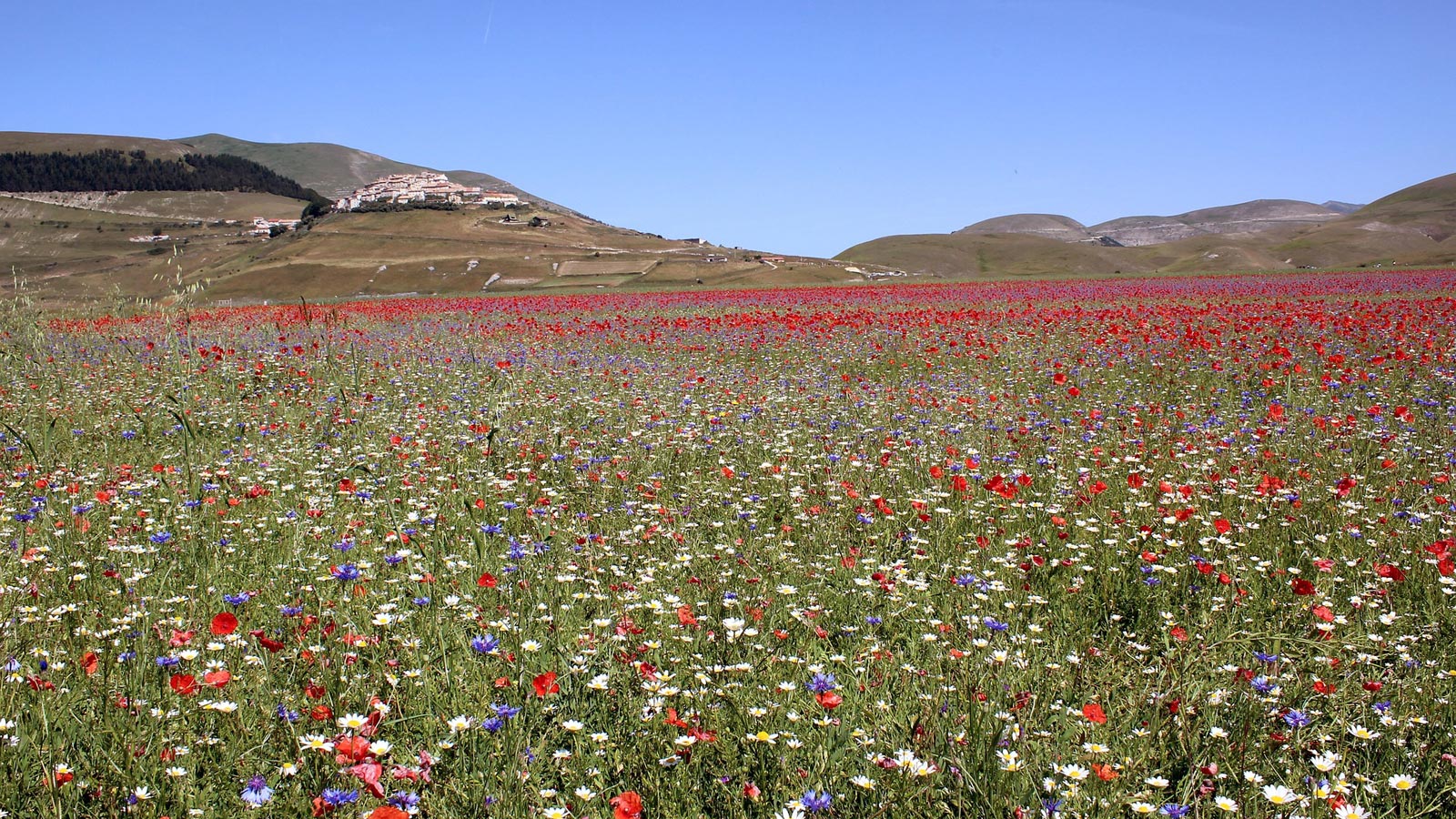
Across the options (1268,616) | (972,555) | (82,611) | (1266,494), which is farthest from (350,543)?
(1266,494)

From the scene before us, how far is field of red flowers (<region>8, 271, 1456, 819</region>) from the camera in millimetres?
2574

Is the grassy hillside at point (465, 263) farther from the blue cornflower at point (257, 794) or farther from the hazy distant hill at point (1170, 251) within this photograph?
the hazy distant hill at point (1170, 251)

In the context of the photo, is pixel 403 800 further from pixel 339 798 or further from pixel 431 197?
pixel 431 197

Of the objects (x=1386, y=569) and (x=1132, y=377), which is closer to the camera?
(x=1386, y=569)

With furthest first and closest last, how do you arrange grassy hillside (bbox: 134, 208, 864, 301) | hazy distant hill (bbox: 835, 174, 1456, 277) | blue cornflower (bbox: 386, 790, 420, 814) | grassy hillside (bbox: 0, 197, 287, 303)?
grassy hillside (bbox: 0, 197, 287, 303) < hazy distant hill (bbox: 835, 174, 1456, 277) < grassy hillside (bbox: 134, 208, 864, 301) < blue cornflower (bbox: 386, 790, 420, 814)

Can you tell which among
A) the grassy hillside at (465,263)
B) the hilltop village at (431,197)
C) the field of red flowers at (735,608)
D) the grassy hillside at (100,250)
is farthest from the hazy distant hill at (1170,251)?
the field of red flowers at (735,608)

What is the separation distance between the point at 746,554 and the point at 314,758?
245 cm

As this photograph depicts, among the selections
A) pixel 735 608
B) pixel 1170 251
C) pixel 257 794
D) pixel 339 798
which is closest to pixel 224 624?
pixel 257 794

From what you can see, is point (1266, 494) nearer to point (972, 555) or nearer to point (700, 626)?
point (972, 555)

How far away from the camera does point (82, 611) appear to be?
3.80m

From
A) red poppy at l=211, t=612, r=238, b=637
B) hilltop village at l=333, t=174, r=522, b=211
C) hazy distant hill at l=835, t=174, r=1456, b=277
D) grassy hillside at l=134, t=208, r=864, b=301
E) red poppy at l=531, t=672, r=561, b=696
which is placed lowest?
red poppy at l=531, t=672, r=561, b=696

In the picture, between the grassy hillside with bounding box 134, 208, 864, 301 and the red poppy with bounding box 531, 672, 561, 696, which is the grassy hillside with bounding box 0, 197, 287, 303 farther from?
the red poppy with bounding box 531, 672, 561, 696

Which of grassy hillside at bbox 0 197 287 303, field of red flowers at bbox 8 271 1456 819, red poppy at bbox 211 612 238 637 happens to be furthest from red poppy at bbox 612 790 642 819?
grassy hillside at bbox 0 197 287 303

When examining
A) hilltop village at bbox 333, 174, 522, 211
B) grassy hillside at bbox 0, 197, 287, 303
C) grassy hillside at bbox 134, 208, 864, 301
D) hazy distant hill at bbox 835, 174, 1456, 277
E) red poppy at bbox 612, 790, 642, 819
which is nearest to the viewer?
red poppy at bbox 612, 790, 642, 819
